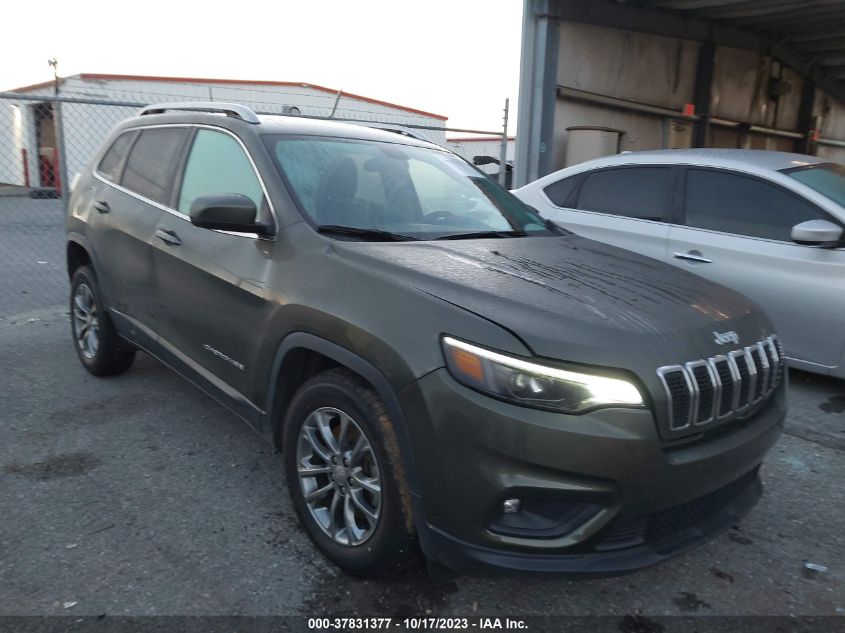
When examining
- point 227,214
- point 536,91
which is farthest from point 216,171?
point 536,91

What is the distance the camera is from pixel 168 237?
3.46 m

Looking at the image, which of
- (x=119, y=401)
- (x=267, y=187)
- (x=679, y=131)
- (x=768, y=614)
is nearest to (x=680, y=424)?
(x=768, y=614)

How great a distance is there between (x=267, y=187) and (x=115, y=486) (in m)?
1.59

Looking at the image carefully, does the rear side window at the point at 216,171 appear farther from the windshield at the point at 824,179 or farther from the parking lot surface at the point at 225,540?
the windshield at the point at 824,179

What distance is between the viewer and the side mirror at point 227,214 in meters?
2.75

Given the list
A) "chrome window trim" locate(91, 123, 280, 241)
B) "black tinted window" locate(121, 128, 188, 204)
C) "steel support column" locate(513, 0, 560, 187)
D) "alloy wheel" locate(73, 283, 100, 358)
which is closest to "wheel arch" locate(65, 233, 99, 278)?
"alloy wheel" locate(73, 283, 100, 358)

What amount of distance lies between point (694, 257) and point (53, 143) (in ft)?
79.0

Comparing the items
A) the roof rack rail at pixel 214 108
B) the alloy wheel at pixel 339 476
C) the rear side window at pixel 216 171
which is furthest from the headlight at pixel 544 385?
the roof rack rail at pixel 214 108

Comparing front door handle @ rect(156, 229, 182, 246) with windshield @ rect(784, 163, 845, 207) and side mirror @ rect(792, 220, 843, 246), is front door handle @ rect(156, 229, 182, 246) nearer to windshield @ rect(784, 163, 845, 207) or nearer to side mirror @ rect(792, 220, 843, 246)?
side mirror @ rect(792, 220, 843, 246)

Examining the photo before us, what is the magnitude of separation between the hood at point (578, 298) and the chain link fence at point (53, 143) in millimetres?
1632

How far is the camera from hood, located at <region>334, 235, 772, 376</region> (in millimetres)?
2074

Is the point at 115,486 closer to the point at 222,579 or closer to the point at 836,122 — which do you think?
the point at 222,579

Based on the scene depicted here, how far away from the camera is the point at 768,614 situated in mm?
2404

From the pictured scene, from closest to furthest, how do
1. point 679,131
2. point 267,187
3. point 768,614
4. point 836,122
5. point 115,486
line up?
point 768,614
point 267,187
point 115,486
point 679,131
point 836,122
